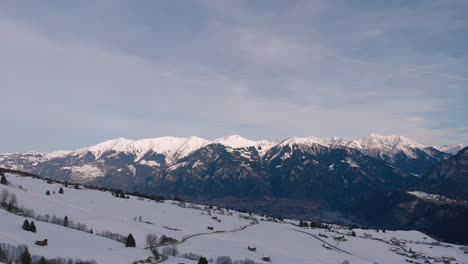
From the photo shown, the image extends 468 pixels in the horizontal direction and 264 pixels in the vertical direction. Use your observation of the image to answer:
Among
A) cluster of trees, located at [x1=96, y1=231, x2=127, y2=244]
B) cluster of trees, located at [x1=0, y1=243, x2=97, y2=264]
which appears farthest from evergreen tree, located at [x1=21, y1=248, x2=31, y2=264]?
cluster of trees, located at [x1=96, y1=231, x2=127, y2=244]

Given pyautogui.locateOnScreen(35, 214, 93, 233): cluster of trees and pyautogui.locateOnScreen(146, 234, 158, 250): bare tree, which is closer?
pyautogui.locateOnScreen(146, 234, 158, 250): bare tree

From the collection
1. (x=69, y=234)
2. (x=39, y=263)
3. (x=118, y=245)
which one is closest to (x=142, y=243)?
(x=118, y=245)

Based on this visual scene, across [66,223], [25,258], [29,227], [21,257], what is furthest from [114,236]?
[25,258]

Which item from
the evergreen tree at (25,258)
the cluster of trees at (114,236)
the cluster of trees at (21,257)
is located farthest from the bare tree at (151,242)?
the evergreen tree at (25,258)

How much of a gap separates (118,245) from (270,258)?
74.9m

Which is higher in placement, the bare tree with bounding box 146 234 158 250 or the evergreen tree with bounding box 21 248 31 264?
the evergreen tree with bounding box 21 248 31 264

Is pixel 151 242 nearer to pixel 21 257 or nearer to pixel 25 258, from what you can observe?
pixel 21 257

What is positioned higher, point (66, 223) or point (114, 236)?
point (66, 223)

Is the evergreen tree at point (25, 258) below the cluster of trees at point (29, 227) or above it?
Result: below

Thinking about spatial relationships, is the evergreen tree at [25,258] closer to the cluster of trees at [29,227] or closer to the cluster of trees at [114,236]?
the cluster of trees at [29,227]

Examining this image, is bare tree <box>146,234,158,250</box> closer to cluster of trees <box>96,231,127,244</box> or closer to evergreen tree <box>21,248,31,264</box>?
cluster of trees <box>96,231,127,244</box>

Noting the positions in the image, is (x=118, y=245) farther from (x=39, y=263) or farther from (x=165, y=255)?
(x=39, y=263)

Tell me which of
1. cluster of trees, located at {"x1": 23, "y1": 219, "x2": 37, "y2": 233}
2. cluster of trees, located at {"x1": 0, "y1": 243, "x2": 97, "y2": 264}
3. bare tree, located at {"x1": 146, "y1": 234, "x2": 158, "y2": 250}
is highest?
cluster of trees, located at {"x1": 23, "y1": 219, "x2": 37, "y2": 233}

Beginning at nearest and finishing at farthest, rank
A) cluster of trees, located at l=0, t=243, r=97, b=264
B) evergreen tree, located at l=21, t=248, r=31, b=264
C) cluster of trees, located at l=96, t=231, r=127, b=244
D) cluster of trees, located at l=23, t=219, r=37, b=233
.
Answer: evergreen tree, located at l=21, t=248, r=31, b=264 < cluster of trees, located at l=0, t=243, r=97, b=264 < cluster of trees, located at l=23, t=219, r=37, b=233 < cluster of trees, located at l=96, t=231, r=127, b=244
